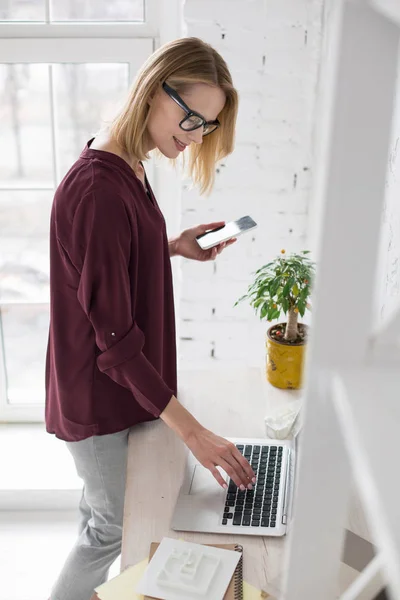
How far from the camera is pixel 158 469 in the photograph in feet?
4.58

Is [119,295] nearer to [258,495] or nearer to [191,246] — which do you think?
[258,495]

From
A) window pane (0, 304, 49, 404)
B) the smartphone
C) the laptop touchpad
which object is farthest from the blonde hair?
window pane (0, 304, 49, 404)

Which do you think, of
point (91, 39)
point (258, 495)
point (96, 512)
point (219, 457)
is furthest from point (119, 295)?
point (91, 39)

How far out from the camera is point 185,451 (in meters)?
1.46

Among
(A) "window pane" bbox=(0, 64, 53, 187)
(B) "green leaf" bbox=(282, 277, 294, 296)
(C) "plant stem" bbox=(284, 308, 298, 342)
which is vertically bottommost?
(C) "plant stem" bbox=(284, 308, 298, 342)

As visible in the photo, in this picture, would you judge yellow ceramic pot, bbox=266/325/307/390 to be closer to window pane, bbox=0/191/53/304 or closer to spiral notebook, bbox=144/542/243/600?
spiral notebook, bbox=144/542/243/600

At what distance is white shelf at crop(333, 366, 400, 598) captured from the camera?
0.41m

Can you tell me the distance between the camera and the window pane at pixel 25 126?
2109 millimetres

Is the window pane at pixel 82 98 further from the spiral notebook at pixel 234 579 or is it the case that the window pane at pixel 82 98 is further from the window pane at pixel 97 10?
the spiral notebook at pixel 234 579

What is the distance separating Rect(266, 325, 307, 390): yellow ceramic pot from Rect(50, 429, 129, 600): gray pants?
0.42m

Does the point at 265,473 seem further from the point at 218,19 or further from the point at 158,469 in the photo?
the point at 218,19

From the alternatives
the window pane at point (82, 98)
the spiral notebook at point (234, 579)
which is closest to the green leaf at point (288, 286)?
the spiral notebook at point (234, 579)

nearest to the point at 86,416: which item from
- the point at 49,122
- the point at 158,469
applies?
the point at 158,469

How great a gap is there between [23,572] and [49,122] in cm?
138
